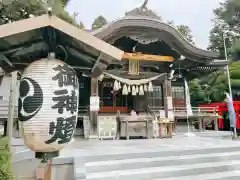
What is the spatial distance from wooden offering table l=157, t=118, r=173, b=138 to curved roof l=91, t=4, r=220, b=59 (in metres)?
3.43

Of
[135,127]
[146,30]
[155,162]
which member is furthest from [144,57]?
[155,162]

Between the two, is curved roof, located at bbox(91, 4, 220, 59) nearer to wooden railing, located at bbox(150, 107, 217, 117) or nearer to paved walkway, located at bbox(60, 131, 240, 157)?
wooden railing, located at bbox(150, 107, 217, 117)

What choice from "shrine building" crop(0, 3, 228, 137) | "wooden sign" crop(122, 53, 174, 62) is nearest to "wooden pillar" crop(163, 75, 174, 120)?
"shrine building" crop(0, 3, 228, 137)

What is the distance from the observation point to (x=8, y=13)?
441 inches

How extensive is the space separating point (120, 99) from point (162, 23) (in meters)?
4.72

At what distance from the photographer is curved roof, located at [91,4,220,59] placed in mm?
10031

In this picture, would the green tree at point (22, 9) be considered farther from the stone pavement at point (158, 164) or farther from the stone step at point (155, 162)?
the stone step at point (155, 162)

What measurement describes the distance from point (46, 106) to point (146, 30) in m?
8.64

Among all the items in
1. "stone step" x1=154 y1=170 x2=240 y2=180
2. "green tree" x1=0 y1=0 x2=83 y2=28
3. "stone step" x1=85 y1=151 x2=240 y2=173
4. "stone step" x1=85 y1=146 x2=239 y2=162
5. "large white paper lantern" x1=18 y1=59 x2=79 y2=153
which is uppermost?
"green tree" x1=0 y1=0 x2=83 y2=28

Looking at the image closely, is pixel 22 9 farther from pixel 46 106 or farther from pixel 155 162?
pixel 46 106

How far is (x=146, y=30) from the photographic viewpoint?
10.7 metres

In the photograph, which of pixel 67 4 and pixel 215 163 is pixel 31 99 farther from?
pixel 67 4

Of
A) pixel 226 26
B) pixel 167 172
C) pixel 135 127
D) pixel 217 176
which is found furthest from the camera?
pixel 226 26

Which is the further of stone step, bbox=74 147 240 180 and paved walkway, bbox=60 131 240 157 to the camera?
paved walkway, bbox=60 131 240 157
